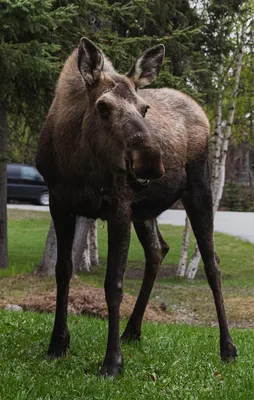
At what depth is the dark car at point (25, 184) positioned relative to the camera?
36.6 m

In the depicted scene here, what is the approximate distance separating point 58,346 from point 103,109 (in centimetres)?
219

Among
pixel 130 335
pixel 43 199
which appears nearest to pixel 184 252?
pixel 130 335

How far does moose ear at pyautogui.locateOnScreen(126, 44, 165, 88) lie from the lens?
5.56 m

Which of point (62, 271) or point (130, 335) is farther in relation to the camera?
point (130, 335)

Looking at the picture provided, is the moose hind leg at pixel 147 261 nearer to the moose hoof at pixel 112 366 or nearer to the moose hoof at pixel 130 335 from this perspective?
the moose hoof at pixel 130 335

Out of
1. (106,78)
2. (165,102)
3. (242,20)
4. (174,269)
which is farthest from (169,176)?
(174,269)

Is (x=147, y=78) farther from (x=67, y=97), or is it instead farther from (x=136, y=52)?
(x=136, y=52)

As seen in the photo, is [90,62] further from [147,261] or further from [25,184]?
[25,184]

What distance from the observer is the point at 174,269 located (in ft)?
72.1

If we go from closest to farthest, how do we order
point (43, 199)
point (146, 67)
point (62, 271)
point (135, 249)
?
1. point (146, 67)
2. point (62, 271)
3. point (135, 249)
4. point (43, 199)

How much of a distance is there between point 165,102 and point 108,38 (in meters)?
6.39

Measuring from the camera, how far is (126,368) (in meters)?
5.66

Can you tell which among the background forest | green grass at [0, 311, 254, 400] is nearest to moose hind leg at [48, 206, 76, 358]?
green grass at [0, 311, 254, 400]

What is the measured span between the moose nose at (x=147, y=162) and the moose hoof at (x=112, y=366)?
1.57 meters
